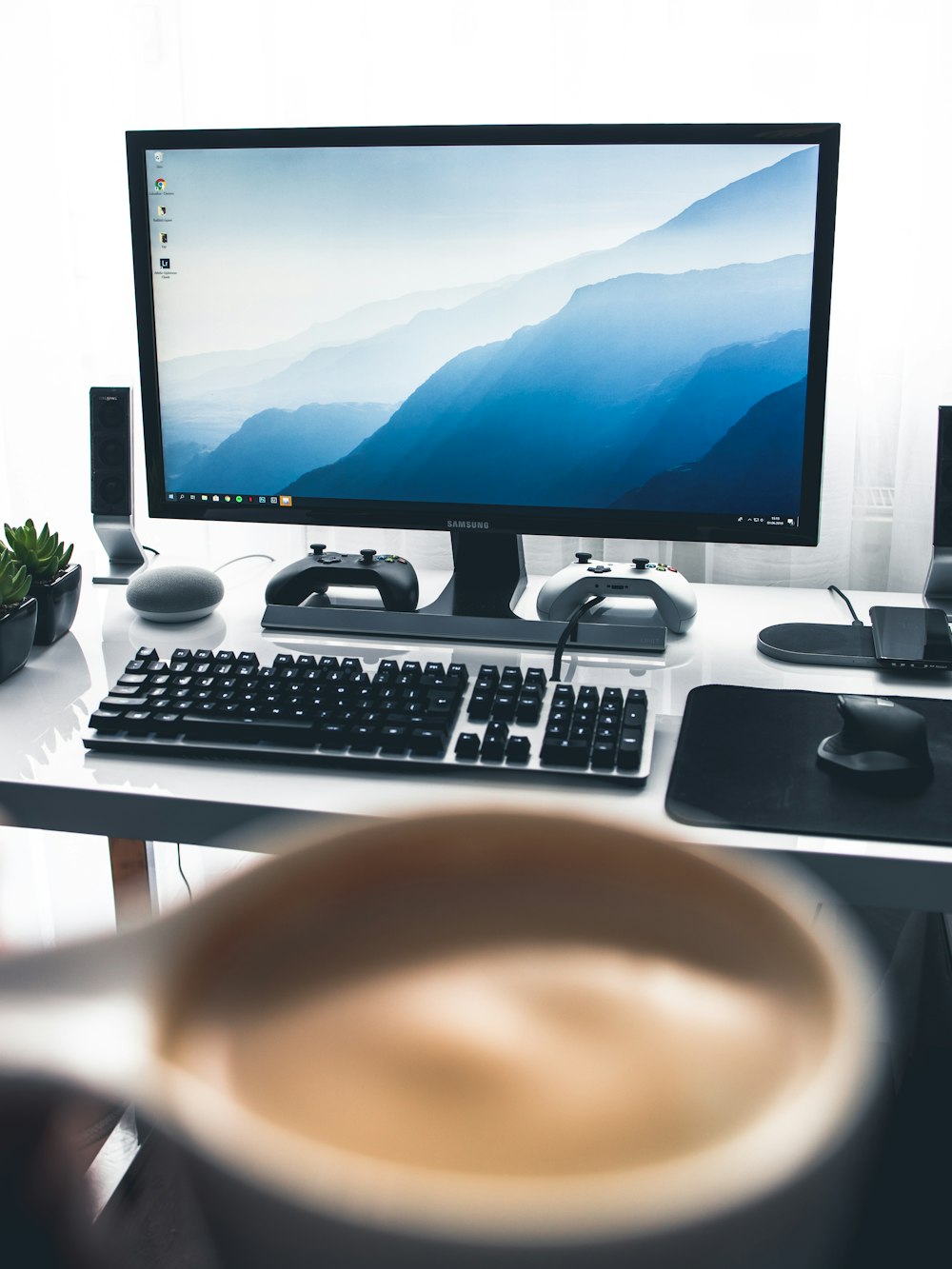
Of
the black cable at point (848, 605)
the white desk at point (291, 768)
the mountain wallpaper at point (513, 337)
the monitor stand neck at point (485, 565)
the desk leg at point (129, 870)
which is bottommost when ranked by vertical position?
the desk leg at point (129, 870)

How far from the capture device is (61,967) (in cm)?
21

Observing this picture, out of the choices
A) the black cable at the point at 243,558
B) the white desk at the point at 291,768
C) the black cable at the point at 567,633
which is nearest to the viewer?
the white desk at the point at 291,768

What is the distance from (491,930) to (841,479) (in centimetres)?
144

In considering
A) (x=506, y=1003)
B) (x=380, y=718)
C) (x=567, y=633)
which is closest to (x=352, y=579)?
(x=567, y=633)

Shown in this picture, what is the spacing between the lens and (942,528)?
4.16 ft

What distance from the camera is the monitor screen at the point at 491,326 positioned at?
1087 mm

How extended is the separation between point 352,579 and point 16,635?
1.20 ft

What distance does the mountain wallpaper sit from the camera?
1.09 meters

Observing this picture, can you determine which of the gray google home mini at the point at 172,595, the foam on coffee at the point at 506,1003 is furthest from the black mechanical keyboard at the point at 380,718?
the foam on coffee at the point at 506,1003

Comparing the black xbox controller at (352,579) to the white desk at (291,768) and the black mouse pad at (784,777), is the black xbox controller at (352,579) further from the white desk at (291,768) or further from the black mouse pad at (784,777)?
the black mouse pad at (784,777)

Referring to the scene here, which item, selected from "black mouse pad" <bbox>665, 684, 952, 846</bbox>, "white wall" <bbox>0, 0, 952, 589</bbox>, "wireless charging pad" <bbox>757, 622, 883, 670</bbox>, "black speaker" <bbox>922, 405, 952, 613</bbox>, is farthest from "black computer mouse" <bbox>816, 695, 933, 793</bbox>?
"white wall" <bbox>0, 0, 952, 589</bbox>

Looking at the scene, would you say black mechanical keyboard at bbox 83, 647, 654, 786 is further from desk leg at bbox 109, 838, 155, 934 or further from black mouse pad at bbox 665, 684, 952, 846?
desk leg at bbox 109, 838, 155, 934

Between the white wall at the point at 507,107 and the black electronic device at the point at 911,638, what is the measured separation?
37 centimetres

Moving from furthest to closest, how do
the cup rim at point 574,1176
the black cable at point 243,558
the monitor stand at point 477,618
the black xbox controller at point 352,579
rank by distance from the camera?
1. the black cable at point 243,558
2. the black xbox controller at point 352,579
3. the monitor stand at point 477,618
4. the cup rim at point 574,1176
